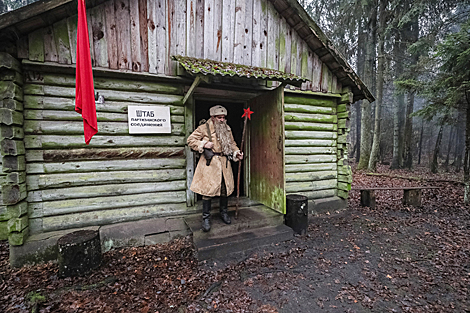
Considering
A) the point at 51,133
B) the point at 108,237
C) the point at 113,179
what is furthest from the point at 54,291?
the point at 51,133

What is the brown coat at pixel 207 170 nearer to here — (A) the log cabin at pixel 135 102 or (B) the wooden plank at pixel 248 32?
(A) the log cabin at pixel 135 102

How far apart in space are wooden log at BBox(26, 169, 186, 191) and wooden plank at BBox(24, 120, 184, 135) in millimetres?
751

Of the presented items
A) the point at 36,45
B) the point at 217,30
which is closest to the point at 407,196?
the point at 217,30

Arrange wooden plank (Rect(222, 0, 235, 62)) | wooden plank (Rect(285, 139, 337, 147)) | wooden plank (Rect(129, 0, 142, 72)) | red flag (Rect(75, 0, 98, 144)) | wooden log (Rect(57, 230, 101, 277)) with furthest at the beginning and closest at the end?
wooden plank (Rect(285, 139, 337, 147)) → wooden plank (Rect(222, 0, 235, 62)) → wooden plank (Rect(129, 0, 142, 72)) → wooden log (Rect(57, 230, 101, 277)) → red flag (Rect(75, 0, 98, 144))

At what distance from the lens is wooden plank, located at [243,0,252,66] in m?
5.02

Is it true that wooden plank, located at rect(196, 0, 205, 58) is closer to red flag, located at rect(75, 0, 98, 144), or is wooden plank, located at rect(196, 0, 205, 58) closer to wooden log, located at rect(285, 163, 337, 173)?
red flag, located at rect(75, 0, 98, 144)

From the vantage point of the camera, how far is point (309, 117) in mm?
5891

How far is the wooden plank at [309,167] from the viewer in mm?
5738

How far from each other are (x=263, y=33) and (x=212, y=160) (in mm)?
3418

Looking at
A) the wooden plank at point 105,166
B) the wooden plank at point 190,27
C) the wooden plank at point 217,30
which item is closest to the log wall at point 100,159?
the wooden plank at point 105,166

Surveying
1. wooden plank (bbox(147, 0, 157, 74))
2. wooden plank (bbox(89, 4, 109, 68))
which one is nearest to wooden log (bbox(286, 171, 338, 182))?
wooden plank (bbox(147, 0, 157, 74))

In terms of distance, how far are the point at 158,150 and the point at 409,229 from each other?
6038 millimetres

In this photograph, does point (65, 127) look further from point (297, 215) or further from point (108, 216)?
point (297, 215)

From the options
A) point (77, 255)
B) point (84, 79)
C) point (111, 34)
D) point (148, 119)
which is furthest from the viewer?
point (148, 119)
